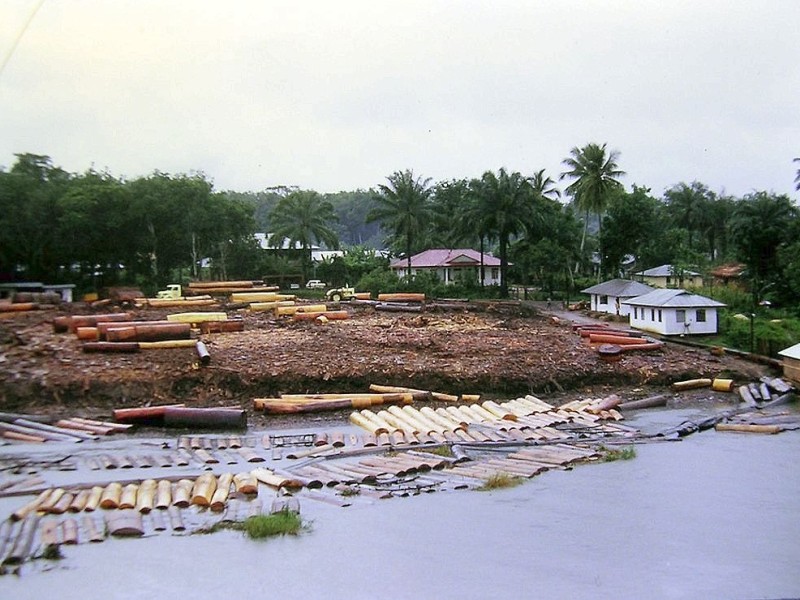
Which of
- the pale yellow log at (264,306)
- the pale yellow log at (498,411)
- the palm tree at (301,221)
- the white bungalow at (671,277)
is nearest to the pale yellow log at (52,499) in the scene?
the pale yellow log at (498,411)

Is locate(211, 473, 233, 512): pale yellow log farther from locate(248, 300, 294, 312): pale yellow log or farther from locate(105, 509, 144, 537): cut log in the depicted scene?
locate(248, 300, 294, 312): pale yellow log

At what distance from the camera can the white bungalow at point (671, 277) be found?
39.0 m

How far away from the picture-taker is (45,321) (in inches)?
1022

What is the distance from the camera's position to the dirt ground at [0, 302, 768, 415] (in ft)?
57.9

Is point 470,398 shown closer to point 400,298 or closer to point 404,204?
point 400,298

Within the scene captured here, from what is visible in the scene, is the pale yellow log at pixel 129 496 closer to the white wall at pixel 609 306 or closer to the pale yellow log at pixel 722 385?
the pale yellow log at pixel 722 385

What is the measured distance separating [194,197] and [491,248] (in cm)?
3365

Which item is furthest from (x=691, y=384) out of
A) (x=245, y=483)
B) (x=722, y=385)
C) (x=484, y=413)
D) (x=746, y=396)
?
(x=245, y=483)

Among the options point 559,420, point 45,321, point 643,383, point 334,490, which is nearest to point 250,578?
point 334,490

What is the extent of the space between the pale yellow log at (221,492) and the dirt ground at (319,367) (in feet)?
19.8

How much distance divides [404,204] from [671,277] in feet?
47.6

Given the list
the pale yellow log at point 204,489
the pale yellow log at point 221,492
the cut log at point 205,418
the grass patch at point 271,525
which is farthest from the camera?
the cut log at point 205,418

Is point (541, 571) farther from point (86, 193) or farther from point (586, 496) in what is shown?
point (86, 193)

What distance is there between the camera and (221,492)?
1084cm
